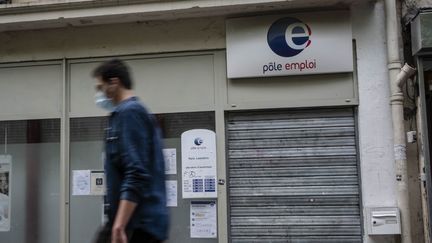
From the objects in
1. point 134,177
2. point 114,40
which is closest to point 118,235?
point 134,177

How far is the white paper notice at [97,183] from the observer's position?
24.3 ft

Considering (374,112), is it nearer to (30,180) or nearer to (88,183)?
(88,183)

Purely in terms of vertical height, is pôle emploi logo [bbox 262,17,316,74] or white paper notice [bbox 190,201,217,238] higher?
pôle emploi logo [bbox 262,17,316,74]

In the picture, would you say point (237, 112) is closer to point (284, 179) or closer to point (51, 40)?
point (284, 179)

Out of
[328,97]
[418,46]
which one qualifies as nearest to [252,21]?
[328,97]

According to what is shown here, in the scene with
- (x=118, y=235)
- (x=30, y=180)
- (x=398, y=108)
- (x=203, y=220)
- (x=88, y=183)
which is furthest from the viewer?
(x=30, y=180)

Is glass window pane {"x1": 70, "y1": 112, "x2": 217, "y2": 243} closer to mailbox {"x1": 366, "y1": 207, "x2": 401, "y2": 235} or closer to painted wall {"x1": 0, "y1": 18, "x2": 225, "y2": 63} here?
painted wall {"x1": 0, "y1": 18, "x2": 225, "y2": 63}

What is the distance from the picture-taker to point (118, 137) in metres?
3.12

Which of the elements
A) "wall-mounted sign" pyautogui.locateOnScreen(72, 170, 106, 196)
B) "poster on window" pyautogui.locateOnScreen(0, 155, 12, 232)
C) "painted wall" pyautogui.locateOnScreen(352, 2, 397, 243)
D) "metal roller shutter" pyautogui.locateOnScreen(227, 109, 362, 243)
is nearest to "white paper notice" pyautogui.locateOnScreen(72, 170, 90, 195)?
"wall-mounted sign" pyautogui.locateOnScreen(72, 170, 106, 196)

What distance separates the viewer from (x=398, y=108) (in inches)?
261

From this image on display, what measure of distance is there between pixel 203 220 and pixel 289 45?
245 centimetres

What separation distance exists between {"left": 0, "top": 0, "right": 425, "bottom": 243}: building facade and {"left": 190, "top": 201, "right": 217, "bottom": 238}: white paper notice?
0.01 m

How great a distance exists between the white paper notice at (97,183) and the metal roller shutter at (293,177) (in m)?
1.73

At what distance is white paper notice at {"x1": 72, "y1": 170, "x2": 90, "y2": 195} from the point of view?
293 inches
